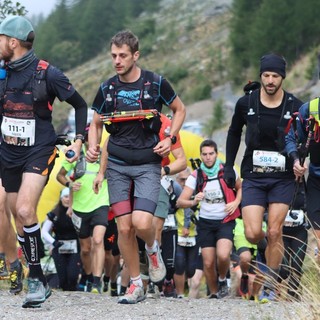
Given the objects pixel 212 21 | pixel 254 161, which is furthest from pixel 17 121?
pixel 212 21

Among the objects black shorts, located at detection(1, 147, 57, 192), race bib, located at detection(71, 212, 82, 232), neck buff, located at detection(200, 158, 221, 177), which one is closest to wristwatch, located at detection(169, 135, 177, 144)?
black shorts, located at detection(1, 147, 57, 192)

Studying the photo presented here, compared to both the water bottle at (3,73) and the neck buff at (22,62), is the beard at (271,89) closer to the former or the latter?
the neck buff at (22,62)

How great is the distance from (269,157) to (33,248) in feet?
8.15

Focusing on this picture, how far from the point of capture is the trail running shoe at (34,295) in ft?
29.4

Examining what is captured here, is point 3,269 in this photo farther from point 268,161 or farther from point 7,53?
point 268,161

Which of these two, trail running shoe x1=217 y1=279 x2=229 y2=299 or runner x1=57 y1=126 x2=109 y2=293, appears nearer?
trail running shoe x1=217 y1=279 x2=229 y2=299

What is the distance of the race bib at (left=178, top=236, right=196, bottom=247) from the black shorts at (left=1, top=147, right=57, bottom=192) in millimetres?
5759

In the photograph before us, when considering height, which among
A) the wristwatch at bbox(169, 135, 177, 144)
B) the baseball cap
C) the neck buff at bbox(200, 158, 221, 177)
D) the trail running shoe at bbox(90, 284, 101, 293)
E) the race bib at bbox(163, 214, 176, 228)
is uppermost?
the baseball cap

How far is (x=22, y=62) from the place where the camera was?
29.8 ft

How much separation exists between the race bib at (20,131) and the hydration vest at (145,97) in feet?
2.62

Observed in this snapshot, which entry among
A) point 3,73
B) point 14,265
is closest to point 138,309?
point 14,265

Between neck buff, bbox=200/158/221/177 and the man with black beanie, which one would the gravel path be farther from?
neck buff, bbox=200/158/221/177

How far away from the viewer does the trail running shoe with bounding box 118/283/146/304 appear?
9.57 meters

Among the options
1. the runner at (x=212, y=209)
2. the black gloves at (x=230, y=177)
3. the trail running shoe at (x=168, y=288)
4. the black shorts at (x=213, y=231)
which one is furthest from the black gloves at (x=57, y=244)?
the black gloves at (x=230, y=177)
